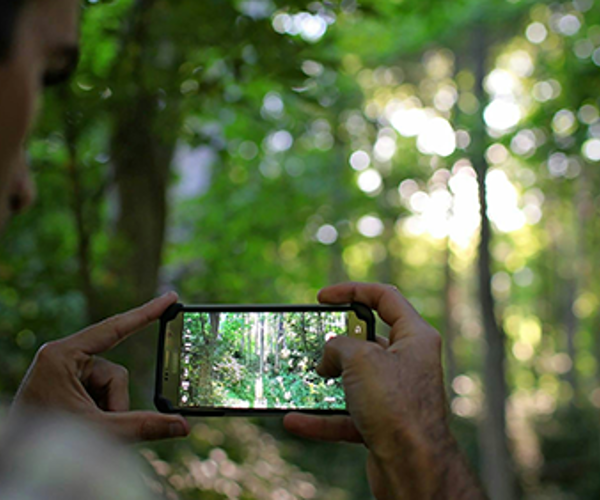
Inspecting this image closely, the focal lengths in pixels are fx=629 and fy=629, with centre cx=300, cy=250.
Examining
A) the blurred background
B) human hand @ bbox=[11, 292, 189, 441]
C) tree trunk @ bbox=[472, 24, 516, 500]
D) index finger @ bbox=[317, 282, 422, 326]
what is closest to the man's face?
human hand @ bbox=[11, 292, 189, 441]

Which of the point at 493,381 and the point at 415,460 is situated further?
the point at 493,381

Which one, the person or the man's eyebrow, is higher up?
the man's eyebrow

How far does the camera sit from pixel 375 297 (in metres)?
1.59

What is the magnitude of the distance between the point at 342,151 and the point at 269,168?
136 centimetres

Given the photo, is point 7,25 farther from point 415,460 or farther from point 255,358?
point 255,358

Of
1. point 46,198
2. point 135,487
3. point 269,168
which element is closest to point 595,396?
point 269,168

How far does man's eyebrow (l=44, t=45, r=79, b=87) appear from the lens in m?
0.66

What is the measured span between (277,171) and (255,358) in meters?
7.79

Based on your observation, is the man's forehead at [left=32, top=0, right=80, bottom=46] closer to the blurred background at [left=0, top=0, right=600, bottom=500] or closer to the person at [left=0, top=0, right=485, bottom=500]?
the person at [left=0, top=0, right=485, bottom=500]

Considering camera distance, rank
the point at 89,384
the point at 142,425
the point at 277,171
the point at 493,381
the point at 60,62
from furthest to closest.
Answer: the point at 277,171
the point at 493,381
the point at 89,384
the point at 142,425
the point at 60,62

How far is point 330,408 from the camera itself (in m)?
1.61

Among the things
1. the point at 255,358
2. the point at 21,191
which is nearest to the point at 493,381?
the point at 255,358

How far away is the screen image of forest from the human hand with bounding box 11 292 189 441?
263mm

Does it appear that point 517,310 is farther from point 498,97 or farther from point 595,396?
point 498,97
